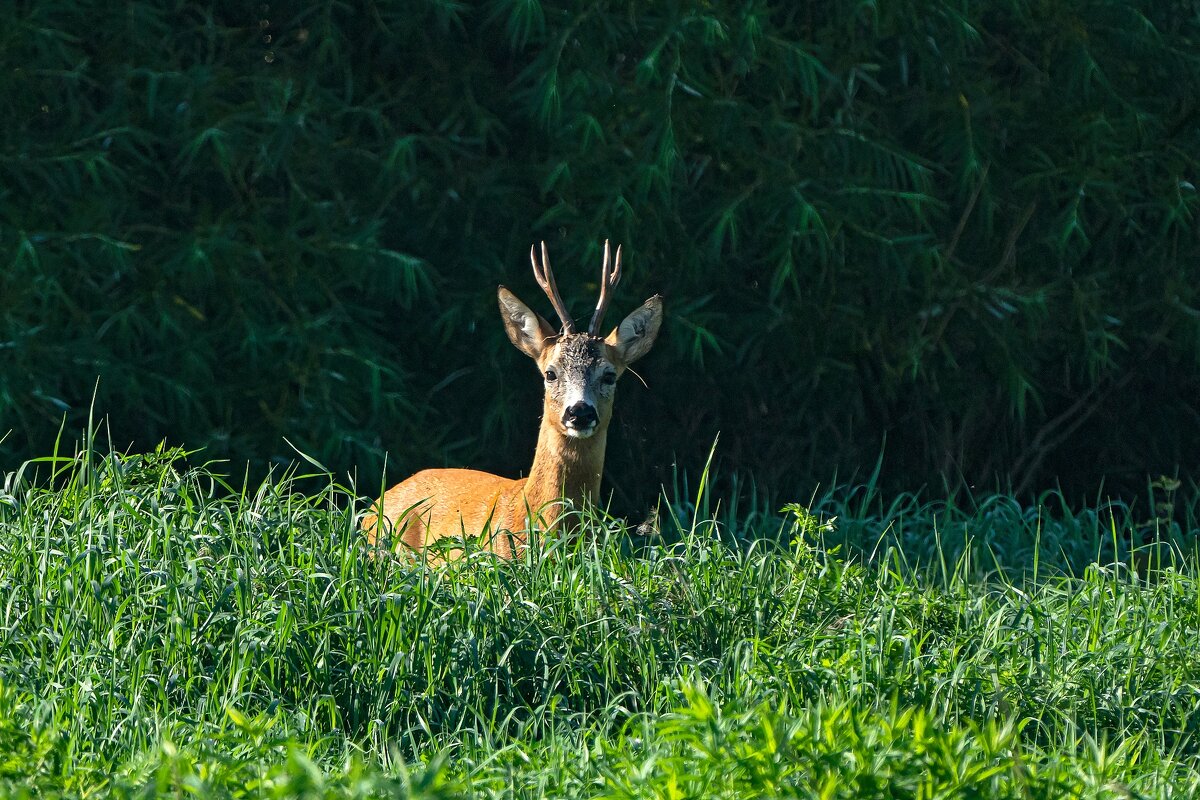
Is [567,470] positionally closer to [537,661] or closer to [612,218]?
[612,218]

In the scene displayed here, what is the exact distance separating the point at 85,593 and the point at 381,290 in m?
2.86

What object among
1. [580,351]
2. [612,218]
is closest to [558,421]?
[580,351]

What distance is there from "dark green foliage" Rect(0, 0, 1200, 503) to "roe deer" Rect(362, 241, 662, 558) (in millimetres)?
844

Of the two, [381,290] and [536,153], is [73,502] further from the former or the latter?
[536,153]

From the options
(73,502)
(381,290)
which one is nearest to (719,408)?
→ (381,290)

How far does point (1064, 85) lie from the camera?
279 inches

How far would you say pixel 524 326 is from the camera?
226 inches

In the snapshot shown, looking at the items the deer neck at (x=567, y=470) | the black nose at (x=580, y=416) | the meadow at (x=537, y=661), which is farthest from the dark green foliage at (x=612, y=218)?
the meadow at (x=537, y=661)

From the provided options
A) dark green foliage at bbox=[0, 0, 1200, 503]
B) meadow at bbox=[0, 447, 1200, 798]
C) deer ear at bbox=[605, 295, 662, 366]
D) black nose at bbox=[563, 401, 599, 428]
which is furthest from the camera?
dark green foliage at bbox=[0, 0, 1200, 503]

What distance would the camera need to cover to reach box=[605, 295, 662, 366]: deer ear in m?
5.66

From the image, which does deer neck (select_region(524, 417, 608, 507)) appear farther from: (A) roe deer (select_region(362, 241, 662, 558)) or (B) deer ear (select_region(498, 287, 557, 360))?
Answer: (B) deer ear (select_region(498, 287, 557, 360))

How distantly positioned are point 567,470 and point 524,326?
0.64 metres

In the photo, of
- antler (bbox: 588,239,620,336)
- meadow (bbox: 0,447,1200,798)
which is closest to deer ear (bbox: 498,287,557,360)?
antler (bbox: 588,239,620,336)

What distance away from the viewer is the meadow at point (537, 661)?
292cm
